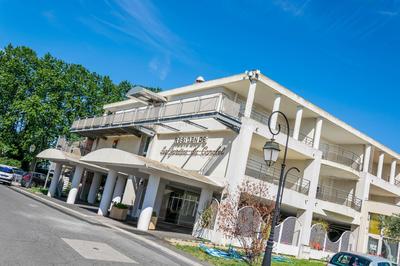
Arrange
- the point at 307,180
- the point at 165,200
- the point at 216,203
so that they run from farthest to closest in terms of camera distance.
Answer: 1. the point at 165,200
2. the point at 307,180
3. the point at 216,203

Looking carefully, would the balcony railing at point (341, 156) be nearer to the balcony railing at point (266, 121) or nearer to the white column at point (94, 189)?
the balcony railing at point (266, 121)

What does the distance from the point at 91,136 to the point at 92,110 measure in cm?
1307

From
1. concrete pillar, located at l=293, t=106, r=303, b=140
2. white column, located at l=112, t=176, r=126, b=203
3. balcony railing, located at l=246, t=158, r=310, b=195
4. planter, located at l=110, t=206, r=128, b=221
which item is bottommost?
planter, located at l=110, t=206, r=128, b=221

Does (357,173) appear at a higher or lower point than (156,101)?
lower

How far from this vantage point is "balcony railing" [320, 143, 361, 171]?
32.8 meters

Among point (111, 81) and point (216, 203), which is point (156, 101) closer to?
Answer: point (216, 203)

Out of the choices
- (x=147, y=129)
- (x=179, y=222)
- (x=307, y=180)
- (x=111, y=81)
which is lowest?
(x=179, y=222)

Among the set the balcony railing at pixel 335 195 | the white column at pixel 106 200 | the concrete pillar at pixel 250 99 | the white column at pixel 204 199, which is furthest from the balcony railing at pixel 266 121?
the white column at pixel 106 200

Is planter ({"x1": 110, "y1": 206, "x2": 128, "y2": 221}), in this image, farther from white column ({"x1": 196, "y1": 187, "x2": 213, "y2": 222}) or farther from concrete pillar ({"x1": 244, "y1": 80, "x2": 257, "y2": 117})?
concrete pillar ({"x1": 244, "y1": 80, "x2": 257, "y2": 117})

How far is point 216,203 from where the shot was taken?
21.4 m

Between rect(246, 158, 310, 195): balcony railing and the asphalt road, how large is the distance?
1164 centimetres

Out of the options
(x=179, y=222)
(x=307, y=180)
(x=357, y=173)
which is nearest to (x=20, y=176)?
(x=179, y=222)

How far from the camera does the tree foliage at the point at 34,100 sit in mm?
46250

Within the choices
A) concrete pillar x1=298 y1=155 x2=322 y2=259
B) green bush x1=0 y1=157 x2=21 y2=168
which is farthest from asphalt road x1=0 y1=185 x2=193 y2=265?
green bush x1=0 y1=157 x2=21 y2=168
